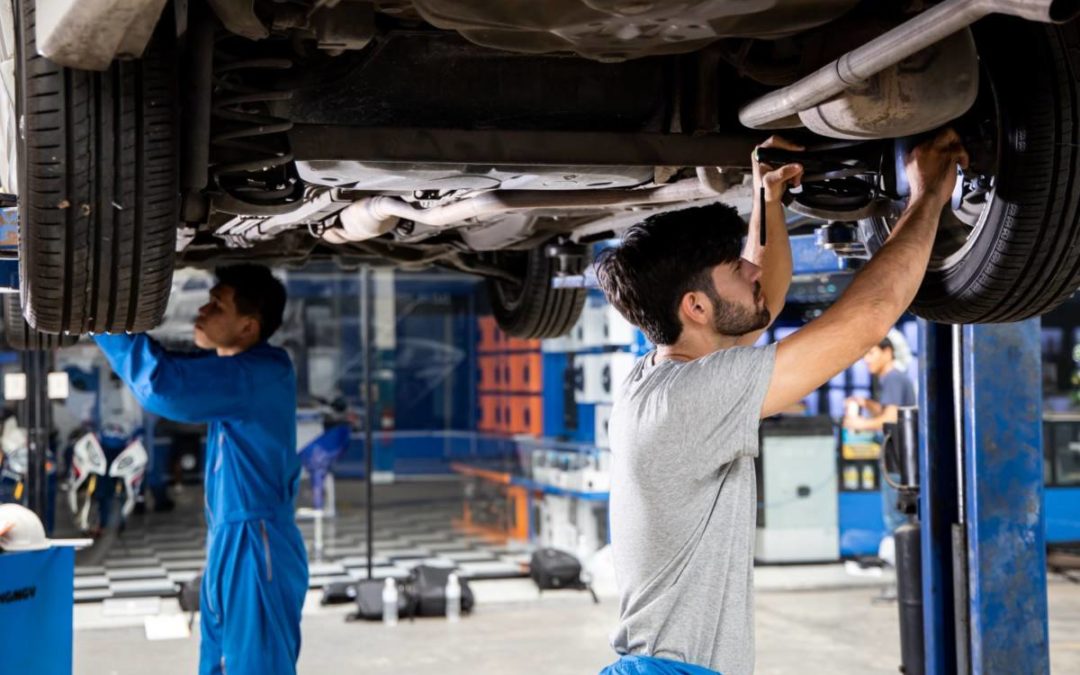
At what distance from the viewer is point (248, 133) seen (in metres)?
2.27

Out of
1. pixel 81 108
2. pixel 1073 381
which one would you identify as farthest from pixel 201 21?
pixel 1073 381

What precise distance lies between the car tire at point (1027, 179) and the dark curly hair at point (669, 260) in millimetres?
503

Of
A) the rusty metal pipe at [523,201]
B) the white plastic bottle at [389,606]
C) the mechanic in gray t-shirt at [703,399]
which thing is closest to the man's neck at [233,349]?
the rusty metal pipe at [523,201]

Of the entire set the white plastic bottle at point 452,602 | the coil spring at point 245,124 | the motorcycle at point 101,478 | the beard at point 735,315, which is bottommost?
the white plastic bottle at point 452,602

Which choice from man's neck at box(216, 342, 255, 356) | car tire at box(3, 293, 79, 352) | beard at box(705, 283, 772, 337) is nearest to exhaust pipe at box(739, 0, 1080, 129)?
beard at box(705, 283, 772, 337)

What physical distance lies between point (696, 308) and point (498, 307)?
2717 millimetres

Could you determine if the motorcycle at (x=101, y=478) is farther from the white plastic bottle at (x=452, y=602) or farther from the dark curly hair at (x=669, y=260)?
the dark curly hair at (x=669, y=260)

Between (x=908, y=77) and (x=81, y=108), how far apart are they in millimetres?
1272

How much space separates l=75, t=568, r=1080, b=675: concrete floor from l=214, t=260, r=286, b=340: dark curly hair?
7.66ft

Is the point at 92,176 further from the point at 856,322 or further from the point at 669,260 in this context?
the point at 856,322

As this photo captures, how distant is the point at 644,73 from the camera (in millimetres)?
2551

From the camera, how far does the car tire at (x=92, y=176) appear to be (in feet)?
6.18

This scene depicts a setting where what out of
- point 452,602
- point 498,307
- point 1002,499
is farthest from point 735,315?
point 452,602

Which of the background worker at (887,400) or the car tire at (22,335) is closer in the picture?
the car tire at (22,335)
